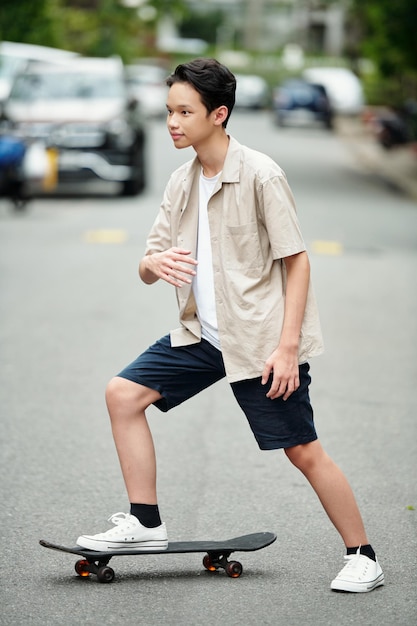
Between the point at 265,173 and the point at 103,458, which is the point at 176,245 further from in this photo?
the point at 103,458

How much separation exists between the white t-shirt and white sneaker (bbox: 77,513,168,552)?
0.69 metres

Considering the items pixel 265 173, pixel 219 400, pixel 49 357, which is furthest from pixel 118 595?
pixel 49 357

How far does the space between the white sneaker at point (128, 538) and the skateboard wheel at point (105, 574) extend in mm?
65

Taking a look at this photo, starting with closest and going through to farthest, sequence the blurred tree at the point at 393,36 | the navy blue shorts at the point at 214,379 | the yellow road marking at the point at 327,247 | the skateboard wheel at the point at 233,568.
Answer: the navy blue shorts at the point at 214,379
the skateboard wheel at the point at 233,568
the yellow road marking at the point at 327,247
the blurred tree at the point at 393,36

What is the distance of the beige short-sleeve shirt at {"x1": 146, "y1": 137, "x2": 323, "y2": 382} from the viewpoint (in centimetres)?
416

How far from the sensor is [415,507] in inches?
218

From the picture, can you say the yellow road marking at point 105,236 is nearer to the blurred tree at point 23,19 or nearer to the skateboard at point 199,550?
the skateboard at point 199,550

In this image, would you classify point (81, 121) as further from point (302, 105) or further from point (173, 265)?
point (302, 105)

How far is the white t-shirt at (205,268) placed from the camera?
4.32m

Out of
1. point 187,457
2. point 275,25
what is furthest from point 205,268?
point 275,25

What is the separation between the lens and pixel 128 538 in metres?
4.43

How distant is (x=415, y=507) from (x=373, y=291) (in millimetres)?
6547

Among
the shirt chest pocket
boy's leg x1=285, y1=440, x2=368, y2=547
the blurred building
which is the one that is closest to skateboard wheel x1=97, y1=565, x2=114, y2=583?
boy's leg x1=285, y1=440, x2=368, y2=547

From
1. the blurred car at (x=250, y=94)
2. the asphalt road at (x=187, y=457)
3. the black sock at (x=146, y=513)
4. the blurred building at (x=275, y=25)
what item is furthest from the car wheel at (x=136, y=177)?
the blurred building at (x=275, y=25)
